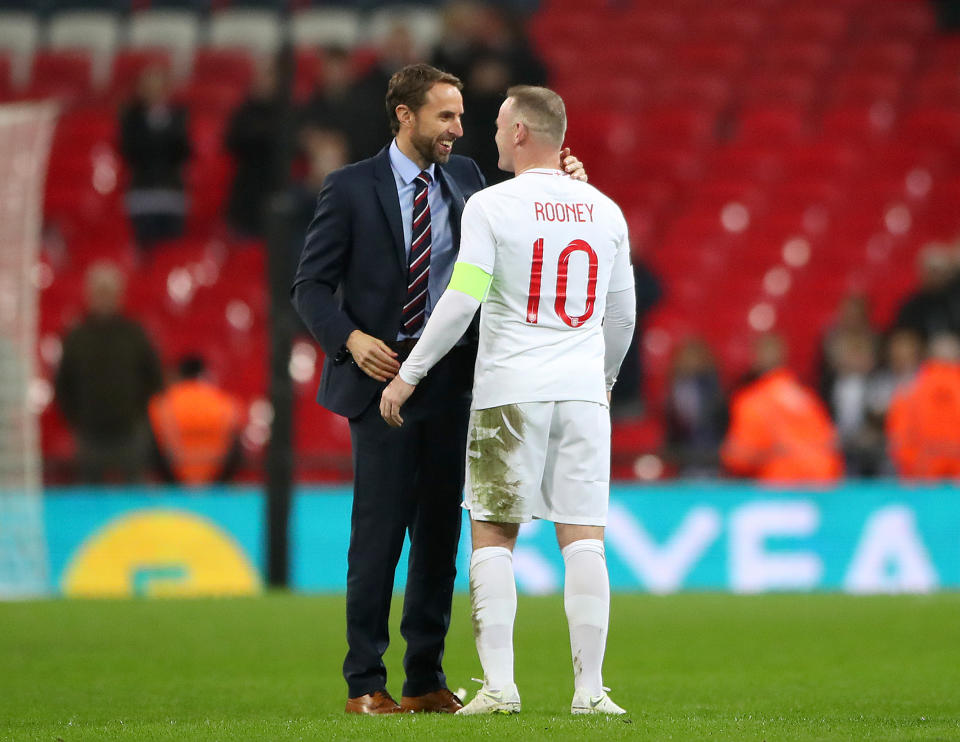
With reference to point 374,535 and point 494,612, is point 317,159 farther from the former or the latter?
point 494,612

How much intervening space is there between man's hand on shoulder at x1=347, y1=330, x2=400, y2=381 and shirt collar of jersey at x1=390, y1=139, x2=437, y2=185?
0.61m

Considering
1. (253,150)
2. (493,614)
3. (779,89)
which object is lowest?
(493,614)

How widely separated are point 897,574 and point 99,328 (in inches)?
245

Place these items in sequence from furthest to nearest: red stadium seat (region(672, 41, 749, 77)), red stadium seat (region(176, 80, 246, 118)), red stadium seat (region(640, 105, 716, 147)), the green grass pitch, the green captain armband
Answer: red stadium seat (region(672, 41, 749, 77)) < red stadium seat (region(176, 80, 246, 118)) < red stadium seat (region(640, 105, 716, 147)) < the green captain armband < the green grass pitch

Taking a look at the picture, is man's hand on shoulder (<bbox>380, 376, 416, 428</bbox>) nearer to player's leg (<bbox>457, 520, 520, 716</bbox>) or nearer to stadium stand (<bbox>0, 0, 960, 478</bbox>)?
player's leg (<bbox>457, 520, 520, 716</bbox>)

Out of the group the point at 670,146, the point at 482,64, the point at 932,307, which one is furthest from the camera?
A: the point at 670,146

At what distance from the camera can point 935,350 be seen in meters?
12.8

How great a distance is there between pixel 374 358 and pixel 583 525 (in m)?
0.87

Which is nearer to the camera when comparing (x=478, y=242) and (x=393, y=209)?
(x=478, y=242)

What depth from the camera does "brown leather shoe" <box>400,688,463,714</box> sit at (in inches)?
216

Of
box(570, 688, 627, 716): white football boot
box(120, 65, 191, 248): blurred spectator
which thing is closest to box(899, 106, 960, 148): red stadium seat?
box(120, 65, 191, 248): blurred spectator

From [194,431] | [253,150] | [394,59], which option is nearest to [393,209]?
[194,431]

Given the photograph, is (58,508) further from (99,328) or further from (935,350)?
(935,350)

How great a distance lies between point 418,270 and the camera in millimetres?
5469
